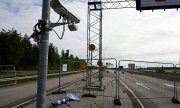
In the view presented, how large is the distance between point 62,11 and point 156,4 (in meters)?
13.8

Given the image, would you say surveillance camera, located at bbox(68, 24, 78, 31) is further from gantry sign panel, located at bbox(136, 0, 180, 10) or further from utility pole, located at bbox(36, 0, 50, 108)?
gantry sign panel, located at bbox(136, 0, 180, 10)

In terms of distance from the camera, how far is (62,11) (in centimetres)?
700

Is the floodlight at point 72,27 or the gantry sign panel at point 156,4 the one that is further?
the gantry sign panel at point 156,4

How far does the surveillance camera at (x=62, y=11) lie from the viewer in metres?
6.73

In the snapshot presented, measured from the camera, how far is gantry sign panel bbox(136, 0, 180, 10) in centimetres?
1948

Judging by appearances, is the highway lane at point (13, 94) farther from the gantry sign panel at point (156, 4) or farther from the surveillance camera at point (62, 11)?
the gantry sign panel at point (156, 4)

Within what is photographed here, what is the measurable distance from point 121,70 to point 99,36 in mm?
11400

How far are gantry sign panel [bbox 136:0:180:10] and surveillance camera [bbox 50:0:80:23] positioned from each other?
510 inches

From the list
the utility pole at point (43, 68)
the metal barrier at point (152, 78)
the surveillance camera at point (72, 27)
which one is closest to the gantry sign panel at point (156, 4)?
the metal barrier at point (152, 78)

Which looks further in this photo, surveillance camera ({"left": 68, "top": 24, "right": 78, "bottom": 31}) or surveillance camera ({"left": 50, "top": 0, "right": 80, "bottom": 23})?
surveillance camera ({"left": 68, "top": 24, "right": 78, "bottom": 31})

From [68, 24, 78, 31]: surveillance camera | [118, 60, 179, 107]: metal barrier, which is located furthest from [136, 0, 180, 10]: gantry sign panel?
[68, 24, 78, 31]: surveillance camera

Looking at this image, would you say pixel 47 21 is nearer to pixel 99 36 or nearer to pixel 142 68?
pixel 142 68

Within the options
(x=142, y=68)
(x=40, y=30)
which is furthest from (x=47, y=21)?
(x=142, y=68)

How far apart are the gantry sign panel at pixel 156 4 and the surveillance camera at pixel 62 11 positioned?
13.0 metres
